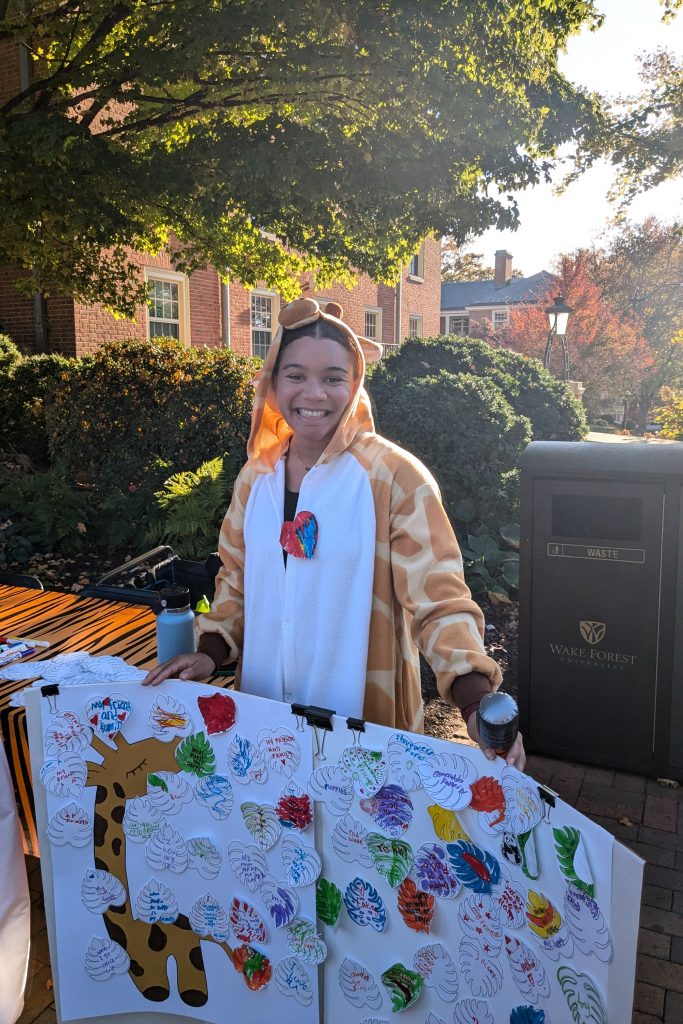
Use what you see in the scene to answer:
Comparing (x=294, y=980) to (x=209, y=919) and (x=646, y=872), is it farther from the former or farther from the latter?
(x=646, y=872)

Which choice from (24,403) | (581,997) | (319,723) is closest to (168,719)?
(319,723)

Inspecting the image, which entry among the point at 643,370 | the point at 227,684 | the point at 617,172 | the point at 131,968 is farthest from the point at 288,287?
the point at 643,370

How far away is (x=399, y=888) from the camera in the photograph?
1.64 m

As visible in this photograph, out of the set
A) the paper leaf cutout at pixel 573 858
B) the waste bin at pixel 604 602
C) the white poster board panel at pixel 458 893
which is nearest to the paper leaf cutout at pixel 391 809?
the white poster board panel at pixel 458 893

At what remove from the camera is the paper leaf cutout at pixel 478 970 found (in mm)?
1544

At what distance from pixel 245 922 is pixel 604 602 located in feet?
7.99

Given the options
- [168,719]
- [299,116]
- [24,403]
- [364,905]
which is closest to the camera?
[364,905]

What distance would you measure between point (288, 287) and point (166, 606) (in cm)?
739

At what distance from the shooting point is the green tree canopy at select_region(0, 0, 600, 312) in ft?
16.4

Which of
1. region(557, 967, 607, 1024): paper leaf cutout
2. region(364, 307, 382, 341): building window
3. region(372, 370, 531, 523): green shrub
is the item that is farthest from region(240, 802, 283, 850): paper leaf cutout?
region(364, 307, 382, 341): building window

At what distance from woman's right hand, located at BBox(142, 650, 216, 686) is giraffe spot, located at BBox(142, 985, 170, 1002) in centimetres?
86

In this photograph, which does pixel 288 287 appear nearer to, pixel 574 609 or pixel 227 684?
pixel 574 609

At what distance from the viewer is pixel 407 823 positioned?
5.31ft

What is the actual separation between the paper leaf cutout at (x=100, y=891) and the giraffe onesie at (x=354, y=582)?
2.05ft
